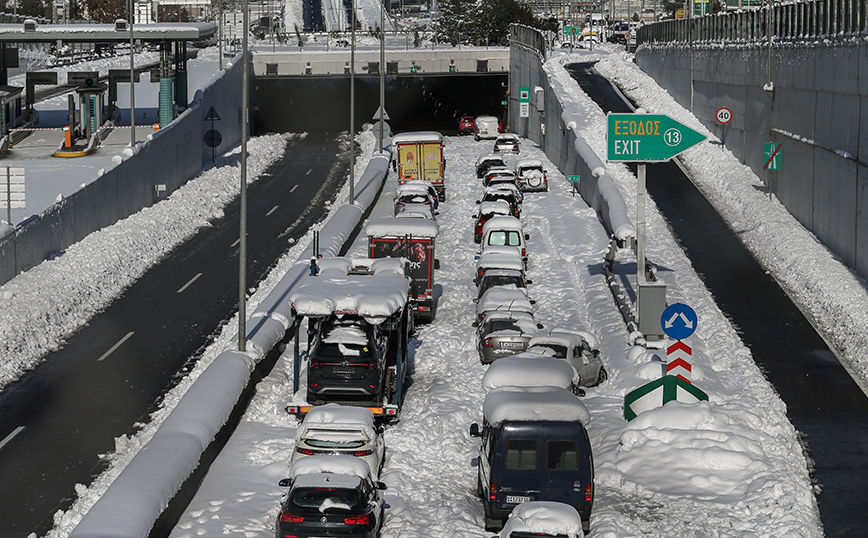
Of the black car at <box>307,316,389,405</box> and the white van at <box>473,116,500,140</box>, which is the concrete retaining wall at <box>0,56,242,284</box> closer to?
the black car at <box>307,316,389,405</box>

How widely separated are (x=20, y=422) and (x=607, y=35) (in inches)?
5531

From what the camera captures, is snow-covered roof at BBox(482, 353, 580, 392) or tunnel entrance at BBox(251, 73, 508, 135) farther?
tunnel entrance at BBox(251, 73, 508, 135)

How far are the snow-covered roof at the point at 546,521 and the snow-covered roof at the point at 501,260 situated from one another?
19.9 meters

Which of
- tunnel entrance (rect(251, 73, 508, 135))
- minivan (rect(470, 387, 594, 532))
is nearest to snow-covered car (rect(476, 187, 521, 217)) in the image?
minivan (rect(470, 387, 594, 532))

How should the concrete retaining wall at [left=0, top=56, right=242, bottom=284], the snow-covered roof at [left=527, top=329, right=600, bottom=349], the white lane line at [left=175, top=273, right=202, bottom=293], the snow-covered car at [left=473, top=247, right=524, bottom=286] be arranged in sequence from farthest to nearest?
the white lane line at [left=175, top=273, right=202, bottom=293], the concrete retaining wall at [left=0, top=56, right=242, bottom=284], the snow-covered car at [left=473, top=247, right=524, bottom=286], the snow-covered roof at [left=527, top=329, right=600, bottom=349]

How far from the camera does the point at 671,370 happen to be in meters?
25.1

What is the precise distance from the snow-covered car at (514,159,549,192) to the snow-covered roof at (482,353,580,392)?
33.8 meters

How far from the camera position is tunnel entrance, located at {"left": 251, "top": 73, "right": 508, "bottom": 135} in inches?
3784

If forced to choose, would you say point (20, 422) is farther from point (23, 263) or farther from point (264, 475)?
point (23, 263)

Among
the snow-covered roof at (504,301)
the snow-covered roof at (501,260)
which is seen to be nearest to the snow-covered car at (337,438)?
the snow-covered roof at (504,301)

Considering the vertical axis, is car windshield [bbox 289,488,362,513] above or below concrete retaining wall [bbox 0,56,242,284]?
below

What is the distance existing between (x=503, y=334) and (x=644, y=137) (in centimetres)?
739

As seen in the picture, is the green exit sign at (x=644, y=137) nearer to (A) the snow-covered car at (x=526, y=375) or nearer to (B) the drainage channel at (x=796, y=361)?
(B) the drainage channel at (x=796, y=361)

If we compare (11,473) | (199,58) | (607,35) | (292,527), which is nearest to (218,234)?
(11,473)
